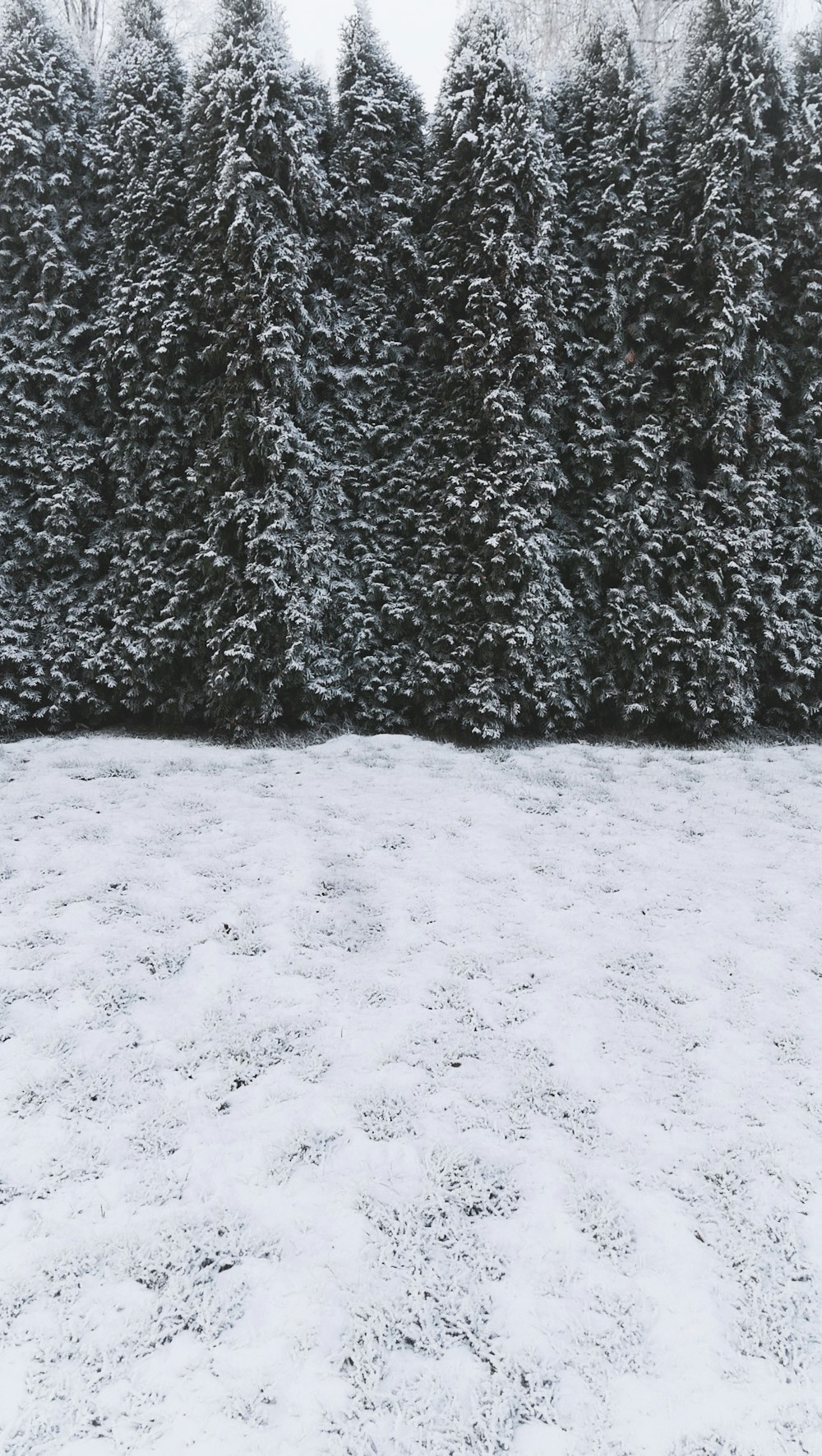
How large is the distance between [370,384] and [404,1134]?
5.24m

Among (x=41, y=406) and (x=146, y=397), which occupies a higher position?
(x=146, y=397)

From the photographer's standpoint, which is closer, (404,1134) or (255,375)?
(404,1134)

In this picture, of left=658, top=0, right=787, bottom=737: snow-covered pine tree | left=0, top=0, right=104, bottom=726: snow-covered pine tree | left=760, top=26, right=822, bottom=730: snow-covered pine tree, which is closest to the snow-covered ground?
left=0, top=0, right=104, bottom=726: snow-covered pine tree

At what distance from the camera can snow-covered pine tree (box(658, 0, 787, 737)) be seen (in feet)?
18.7

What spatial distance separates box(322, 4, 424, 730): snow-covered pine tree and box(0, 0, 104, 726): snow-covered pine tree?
1931 mm

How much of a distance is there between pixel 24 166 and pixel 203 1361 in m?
7.27

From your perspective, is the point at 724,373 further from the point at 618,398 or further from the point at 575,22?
the point at 575,22

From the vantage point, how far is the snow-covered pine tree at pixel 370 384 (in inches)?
233

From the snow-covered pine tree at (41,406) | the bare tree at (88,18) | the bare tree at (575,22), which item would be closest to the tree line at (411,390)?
the snow-covered pine tree at (41,406)

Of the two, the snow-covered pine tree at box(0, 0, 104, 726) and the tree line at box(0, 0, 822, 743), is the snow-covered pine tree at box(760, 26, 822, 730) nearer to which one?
the tree line at box(0, 0, 822, 743)

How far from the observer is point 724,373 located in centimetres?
580

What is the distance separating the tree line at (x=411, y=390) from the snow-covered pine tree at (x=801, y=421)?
28 millimetres

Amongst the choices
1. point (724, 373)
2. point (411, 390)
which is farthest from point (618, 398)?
point (411, 390)

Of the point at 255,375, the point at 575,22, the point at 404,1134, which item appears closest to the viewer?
the point at 404,1134
